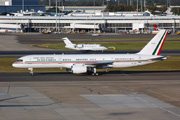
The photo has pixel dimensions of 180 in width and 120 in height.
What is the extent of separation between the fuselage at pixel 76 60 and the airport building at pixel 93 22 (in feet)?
438

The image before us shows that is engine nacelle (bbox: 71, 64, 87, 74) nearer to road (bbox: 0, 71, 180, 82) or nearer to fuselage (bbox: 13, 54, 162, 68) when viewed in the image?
road (bbox: 0, 71, 180, 82)

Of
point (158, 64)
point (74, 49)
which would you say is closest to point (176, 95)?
point (158, 64)

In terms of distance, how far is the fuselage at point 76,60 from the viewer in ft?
172

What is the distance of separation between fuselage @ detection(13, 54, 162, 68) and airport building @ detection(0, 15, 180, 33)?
438ft

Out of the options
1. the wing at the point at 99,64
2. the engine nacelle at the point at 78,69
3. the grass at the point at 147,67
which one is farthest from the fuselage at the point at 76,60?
the grass at the point at 147,67

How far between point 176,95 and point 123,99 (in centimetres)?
624

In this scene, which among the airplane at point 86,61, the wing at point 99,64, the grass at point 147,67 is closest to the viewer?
the wing at point 99,64

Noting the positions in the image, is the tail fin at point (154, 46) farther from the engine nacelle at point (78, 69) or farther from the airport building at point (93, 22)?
the airport building at point (93, 22)

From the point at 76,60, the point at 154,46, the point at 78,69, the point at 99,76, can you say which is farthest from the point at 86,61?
the point at 154,46

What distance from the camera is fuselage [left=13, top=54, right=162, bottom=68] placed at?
5253 centimetres

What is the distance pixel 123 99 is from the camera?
36.8m

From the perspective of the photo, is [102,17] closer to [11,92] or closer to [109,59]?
[109,59]

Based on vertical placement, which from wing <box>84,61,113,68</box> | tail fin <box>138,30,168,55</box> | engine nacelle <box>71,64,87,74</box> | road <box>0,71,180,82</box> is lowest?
road <box>0,71,180,82</box>

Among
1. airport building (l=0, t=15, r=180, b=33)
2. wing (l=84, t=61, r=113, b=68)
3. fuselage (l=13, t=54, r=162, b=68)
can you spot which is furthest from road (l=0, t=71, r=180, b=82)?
airport building (l=0, t=15, r=180, b=33)
